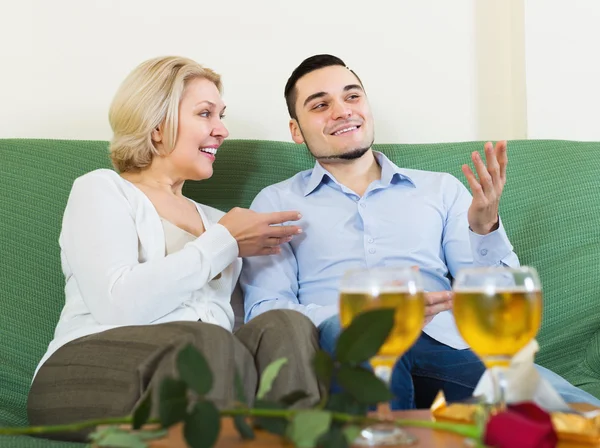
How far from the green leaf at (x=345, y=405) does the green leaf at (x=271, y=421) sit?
0.13 ft

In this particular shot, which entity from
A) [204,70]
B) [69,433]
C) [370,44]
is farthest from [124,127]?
[370,44]

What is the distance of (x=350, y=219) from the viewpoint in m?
1.95

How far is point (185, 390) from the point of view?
613 millimetres

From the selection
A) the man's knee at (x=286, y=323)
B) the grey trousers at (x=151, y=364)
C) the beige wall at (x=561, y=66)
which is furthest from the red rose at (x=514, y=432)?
the beige wall at (x=561, y=66)

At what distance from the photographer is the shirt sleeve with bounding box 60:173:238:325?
1.46 m

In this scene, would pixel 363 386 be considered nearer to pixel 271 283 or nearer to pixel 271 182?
pixel 271 283

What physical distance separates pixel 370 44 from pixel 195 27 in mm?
547

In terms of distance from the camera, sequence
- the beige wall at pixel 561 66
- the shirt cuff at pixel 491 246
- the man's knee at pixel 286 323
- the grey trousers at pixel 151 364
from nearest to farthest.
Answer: the grey trousers at pixel 151 364 → the man's knee at pixel 286 323 → the shirt cuff at pixel 491 246 → the beige wall at pixel 561 66

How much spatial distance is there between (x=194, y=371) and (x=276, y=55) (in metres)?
1.90

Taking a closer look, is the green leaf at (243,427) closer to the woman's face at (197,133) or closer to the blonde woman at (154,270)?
the blonde woman at (154,270)

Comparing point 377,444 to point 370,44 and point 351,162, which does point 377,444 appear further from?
point 370,44

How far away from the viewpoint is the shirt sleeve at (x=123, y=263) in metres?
1.46

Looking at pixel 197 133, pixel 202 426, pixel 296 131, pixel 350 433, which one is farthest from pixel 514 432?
pixel 296 131

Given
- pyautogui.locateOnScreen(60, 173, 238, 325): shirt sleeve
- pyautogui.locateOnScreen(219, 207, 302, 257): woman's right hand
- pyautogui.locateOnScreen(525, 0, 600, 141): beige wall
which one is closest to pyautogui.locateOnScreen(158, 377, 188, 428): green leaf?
pyautogui.locateOnScreen(60, 173, 238, 325): shirt sleeve
